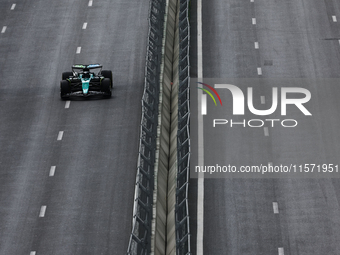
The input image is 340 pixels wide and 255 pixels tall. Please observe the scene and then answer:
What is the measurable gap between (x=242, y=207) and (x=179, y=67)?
34.3 ft

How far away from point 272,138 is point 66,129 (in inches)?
385

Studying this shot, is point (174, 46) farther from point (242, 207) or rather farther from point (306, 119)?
point (242, 207)

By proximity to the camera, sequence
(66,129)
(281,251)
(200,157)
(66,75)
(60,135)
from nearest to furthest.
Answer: (281,251) → (200,157) → (60,135) → (66,129) → (66,75)

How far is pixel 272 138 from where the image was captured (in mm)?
38562

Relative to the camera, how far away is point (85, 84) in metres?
42.0

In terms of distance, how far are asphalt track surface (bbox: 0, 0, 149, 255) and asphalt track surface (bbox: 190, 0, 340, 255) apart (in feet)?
10.7

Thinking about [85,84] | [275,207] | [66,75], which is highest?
[66,75]

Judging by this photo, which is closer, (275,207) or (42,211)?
(42,211)

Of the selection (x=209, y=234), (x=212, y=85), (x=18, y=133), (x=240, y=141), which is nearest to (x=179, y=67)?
(x=212, y=85)

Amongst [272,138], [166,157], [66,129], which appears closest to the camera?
[166,157]

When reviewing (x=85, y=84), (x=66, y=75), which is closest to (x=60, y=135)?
(x=85, y=84)

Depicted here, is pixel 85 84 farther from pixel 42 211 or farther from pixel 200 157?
pixel 42 211
